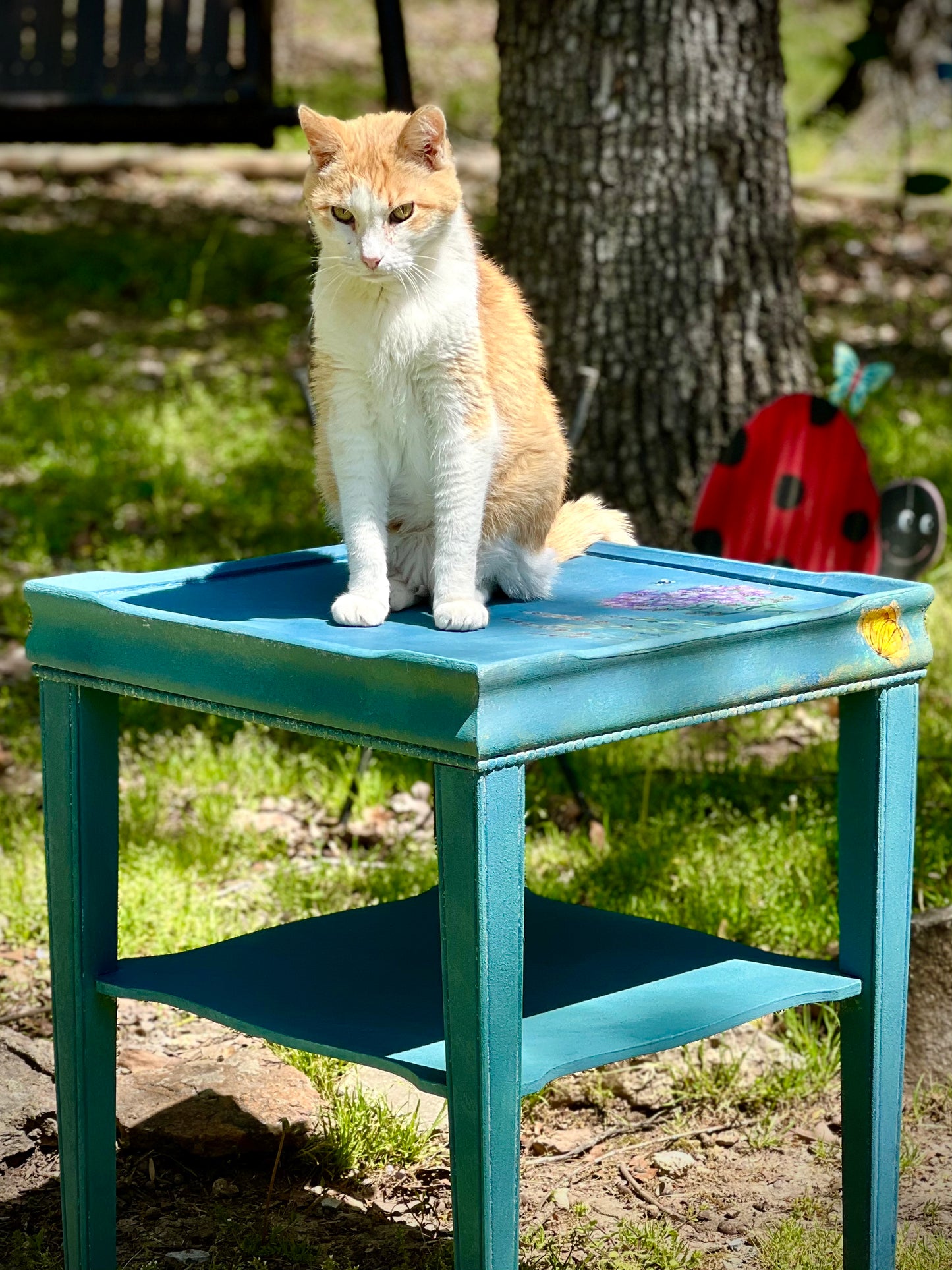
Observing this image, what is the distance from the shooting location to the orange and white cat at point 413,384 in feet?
6.29

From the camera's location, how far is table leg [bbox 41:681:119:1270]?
2.05 m

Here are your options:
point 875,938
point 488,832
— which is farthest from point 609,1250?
point 488,832

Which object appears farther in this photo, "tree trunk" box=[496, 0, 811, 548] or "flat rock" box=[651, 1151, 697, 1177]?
"tree trunk" box=[496, 0, 811, 548]

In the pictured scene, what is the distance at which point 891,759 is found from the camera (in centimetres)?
205

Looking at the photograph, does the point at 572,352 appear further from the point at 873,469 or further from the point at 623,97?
the point at 873,469

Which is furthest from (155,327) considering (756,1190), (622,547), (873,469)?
(756,1190)

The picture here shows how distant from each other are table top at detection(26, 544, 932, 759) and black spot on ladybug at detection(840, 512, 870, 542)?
145 centimetres

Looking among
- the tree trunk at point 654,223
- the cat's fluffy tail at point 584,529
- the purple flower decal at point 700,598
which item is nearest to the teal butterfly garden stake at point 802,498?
the tree trunk at point 654,223

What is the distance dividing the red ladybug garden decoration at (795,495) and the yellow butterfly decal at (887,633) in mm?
1477

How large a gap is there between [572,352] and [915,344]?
313 cm

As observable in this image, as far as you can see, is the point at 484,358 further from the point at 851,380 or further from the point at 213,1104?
the point at 851,380

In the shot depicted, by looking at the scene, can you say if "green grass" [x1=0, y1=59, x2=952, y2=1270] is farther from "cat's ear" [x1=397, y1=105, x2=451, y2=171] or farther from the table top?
"cat's ear" [x1=397, y1=105, x2=451, y2=171]

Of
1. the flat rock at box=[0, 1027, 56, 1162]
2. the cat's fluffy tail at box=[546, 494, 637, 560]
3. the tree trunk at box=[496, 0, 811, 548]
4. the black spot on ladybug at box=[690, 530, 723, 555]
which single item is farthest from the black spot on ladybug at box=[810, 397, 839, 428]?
the flat rock at box=[0, 1027, 56, 1162]

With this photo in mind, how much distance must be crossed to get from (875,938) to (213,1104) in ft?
3.70
